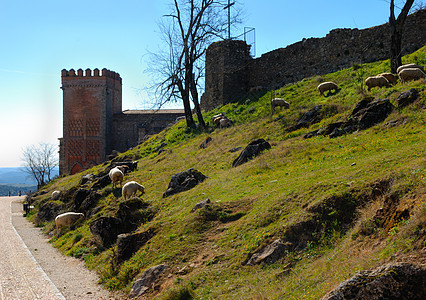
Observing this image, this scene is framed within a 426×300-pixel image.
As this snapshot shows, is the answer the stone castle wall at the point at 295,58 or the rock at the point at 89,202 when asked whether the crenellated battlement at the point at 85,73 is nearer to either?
the stone castle wall at the point at 295,58

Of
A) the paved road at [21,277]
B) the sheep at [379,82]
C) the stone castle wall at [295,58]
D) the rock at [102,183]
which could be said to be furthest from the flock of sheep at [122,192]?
the stone castle wall at [295,58]

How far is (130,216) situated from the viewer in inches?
575

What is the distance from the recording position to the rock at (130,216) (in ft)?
46.7

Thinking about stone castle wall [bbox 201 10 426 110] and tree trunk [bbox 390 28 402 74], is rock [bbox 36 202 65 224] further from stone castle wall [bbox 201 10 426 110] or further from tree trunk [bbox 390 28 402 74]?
tree trunk [bbox 390 28 402 74]

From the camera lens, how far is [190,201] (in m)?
13.9

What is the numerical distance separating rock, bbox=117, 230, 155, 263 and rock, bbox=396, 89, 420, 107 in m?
9.66

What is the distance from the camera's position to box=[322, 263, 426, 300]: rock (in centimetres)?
531

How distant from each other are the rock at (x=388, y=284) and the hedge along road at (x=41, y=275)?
6.51m

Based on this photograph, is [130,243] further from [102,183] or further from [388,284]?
[102,183]

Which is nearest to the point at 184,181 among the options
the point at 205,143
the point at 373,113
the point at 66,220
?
the point at 66,220

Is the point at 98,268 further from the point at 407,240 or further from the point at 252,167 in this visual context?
the point at 407,240

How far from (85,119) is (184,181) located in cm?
4465

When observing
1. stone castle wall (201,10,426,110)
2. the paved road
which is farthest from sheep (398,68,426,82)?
the paved road

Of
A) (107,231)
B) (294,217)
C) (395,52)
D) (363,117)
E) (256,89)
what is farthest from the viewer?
(256,89)
